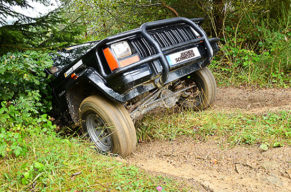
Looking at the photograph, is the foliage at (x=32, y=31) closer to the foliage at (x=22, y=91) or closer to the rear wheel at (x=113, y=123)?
the foliage at (x=22, y=91)

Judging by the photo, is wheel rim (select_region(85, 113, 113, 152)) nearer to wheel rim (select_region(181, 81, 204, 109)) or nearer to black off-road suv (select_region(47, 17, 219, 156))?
black off-road suv (select_region(47, 17, 219, 156))

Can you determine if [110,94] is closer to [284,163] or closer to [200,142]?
[200,142]

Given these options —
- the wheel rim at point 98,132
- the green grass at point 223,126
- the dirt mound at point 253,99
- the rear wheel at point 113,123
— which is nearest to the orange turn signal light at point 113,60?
the rear wheel at point 113,123

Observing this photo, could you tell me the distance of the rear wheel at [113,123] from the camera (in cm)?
277

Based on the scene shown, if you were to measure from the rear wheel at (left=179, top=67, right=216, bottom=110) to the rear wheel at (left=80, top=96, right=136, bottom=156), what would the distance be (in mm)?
1365

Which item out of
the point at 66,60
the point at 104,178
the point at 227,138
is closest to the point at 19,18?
the point at 66,60

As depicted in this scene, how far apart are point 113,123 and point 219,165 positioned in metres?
1.16

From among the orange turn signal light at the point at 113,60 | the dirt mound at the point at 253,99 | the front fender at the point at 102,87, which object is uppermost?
the orange turn signal light at the point at 113,60

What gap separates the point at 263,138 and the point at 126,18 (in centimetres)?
554

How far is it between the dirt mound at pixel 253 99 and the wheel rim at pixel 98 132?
6.40 ft

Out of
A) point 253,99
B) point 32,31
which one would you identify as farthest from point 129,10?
point 253,99

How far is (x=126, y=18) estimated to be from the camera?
24.1 ft

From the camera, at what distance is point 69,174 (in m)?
2.15

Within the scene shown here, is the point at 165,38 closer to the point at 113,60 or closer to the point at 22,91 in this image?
the point at 113,60
